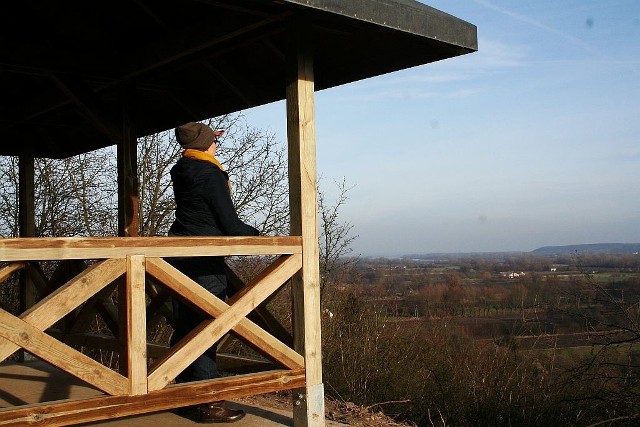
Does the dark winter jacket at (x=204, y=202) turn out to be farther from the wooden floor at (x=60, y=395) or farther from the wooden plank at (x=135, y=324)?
the wooden floor at (x=60, y=395)

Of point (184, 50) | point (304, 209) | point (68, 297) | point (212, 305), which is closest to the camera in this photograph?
point (68, 297)

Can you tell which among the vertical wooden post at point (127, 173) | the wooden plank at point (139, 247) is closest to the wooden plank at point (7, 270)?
the vertical wooden post at point (127, 173)

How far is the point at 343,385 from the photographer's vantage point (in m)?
9.29

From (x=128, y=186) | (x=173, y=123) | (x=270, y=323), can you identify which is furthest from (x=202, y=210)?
(x=173, y=123)

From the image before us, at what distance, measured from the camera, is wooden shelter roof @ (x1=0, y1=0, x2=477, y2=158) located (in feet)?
15.8

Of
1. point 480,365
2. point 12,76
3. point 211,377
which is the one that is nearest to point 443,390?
point 480,365

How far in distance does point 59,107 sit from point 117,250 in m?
3.62

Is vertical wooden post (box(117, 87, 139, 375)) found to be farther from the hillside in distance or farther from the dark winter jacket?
the hillside in distance

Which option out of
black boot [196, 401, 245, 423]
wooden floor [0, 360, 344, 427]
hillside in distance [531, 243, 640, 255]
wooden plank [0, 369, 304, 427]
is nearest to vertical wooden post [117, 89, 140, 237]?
wooden floor [0, 360, 344, 427]

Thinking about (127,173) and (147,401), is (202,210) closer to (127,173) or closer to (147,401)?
(147,401)

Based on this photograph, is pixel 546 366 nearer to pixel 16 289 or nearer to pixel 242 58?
pixel 242 58

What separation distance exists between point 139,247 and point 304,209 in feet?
3.94

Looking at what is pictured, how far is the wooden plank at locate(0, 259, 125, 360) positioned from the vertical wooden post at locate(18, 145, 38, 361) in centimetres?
428

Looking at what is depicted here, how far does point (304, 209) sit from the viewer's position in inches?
192
